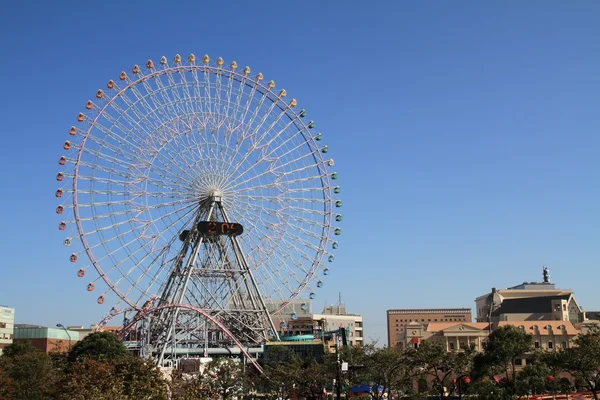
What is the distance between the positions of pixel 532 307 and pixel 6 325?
97.6 m

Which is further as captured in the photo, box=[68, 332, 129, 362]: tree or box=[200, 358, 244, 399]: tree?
box=[68, 332, 129, 362]: tree

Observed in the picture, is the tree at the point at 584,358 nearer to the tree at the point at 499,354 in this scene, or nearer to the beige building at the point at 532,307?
the tree at the point at 499,354

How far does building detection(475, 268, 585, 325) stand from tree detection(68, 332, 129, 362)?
6610 cm

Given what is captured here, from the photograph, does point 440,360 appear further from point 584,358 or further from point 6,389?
point 6,389

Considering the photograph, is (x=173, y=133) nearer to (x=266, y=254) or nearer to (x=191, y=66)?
(x=191, y=66)

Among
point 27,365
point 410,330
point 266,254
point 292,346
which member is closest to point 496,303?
point 410,330

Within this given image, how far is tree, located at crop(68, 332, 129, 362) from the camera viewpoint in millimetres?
85688

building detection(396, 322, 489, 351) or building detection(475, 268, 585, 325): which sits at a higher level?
building detection(475, 268, 585, 325)

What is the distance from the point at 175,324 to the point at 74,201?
23737 mm

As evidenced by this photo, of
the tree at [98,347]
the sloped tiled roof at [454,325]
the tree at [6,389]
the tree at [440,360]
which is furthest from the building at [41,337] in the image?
the tree at [440,360]

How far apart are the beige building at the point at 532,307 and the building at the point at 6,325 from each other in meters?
80.7

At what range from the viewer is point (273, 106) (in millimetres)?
93000

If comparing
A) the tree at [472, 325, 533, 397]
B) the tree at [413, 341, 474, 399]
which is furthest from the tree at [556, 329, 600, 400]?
the tree at [413, 341, 474, 399]

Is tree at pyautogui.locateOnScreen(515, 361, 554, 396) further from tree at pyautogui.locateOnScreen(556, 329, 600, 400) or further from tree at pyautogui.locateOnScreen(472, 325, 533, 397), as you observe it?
tree at pyautogui.locateOnScreen(472, 325, 533, 397)
